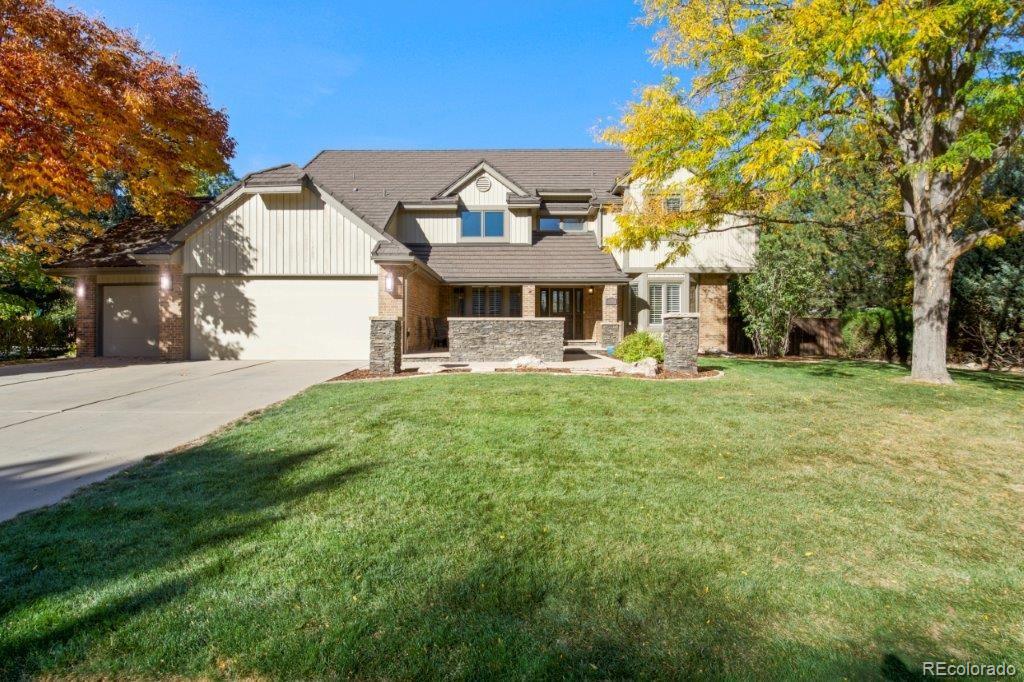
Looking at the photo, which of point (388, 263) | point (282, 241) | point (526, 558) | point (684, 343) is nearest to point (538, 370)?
→ point (684, 343)

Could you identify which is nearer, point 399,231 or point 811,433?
point 811,433

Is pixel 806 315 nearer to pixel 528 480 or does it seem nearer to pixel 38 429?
pixel 528 480

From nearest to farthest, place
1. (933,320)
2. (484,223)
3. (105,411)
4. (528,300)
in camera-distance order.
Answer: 1. (105,411)
2. (933,320)
3. (528,300)
4. (484,223)

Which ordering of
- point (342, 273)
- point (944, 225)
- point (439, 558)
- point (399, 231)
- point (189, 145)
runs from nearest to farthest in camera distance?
point (439, 558) → point (944, 225) → point (342, 273) → point (189, 145) → point (399, 231)

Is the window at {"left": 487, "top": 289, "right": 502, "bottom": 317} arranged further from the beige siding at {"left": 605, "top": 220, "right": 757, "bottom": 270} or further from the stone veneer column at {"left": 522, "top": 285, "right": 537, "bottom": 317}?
the beige siding at {"left": 605, "top": 220, "right": 757, "bottom": 270}

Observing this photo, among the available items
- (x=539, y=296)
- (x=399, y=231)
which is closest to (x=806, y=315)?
(x=539, y=296)

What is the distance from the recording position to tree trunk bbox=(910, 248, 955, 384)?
10.1 m

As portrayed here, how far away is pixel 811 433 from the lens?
5.99 meters

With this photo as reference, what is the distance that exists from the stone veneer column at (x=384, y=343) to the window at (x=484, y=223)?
34.5 ft

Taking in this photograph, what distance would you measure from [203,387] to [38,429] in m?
3.14

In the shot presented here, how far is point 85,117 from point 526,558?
55.6 feet

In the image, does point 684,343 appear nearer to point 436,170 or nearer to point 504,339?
point 504,339

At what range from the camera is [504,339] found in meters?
13.2

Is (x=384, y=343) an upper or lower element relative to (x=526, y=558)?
upper
